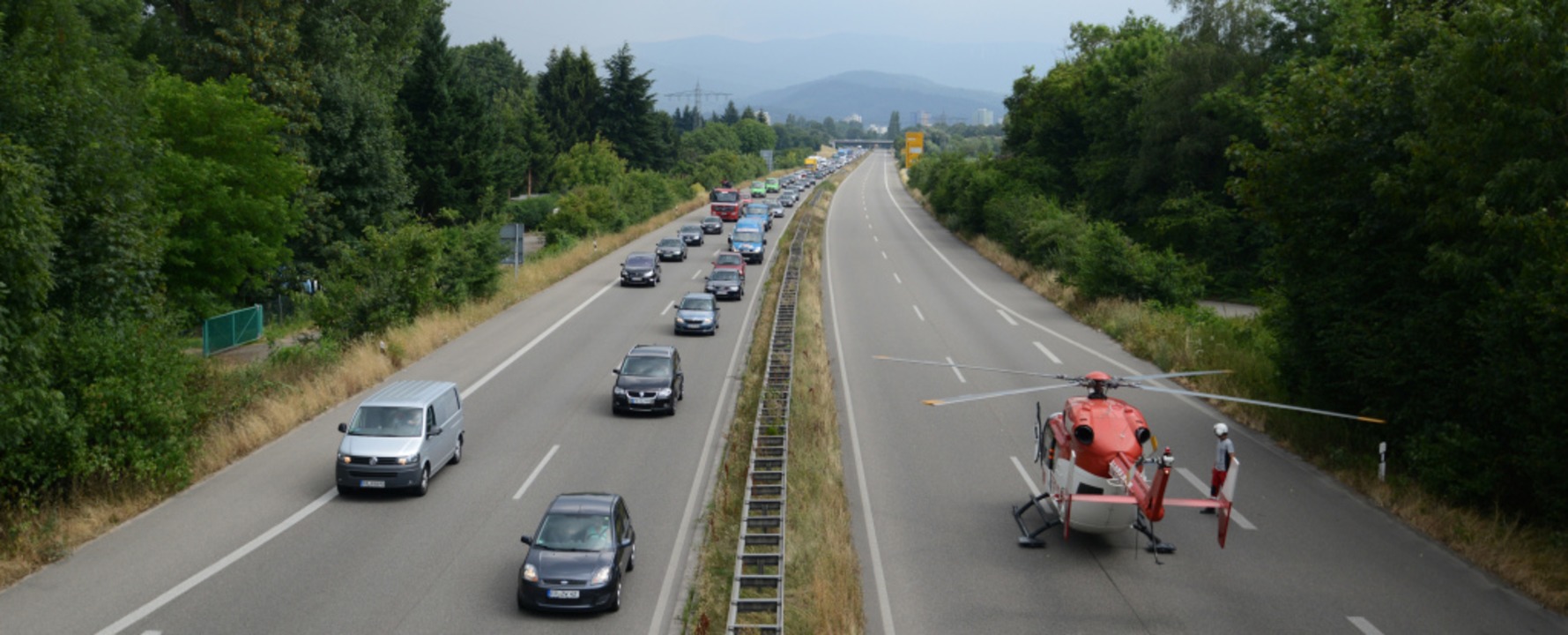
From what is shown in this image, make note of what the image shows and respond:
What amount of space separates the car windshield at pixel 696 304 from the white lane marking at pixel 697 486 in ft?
5.42

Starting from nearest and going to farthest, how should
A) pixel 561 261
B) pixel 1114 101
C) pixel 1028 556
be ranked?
pixel 1028 556
pixel 561 261
pixel 1114 101

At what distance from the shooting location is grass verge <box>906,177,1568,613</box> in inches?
617

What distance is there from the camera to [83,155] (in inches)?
877

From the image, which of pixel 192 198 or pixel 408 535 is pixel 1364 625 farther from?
pixel 192 198

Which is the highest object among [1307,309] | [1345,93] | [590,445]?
[1345,93]

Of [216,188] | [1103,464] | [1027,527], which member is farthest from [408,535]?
[216,188]

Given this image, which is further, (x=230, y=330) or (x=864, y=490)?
(x=230, y=330)

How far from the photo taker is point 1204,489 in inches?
781

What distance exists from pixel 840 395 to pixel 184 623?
16964 mm

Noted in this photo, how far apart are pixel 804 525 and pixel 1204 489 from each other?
758cm

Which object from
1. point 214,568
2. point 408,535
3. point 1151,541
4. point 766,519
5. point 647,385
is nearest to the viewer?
point 214,568

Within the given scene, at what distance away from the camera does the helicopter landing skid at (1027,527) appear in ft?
56.2

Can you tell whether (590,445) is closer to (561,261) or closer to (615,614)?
(615,614)

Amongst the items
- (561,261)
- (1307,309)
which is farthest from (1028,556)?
(561,261)
